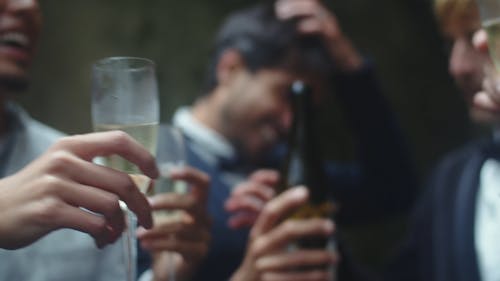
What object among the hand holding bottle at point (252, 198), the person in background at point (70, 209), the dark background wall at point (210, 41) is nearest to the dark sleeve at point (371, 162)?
the dark background wall at point (210, 41)

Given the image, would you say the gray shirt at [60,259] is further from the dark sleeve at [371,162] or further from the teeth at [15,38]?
the dark sleeve at [371,162]

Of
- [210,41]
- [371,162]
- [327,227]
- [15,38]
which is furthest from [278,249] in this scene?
[210,41]

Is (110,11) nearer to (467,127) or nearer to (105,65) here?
(467,127)

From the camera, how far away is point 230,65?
1.43 meters

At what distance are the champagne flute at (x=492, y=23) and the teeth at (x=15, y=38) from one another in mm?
531

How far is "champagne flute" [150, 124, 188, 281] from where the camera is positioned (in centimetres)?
75

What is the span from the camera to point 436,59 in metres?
1.77

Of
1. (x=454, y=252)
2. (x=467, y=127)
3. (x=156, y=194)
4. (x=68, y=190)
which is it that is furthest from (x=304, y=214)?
(x=467, y=127)

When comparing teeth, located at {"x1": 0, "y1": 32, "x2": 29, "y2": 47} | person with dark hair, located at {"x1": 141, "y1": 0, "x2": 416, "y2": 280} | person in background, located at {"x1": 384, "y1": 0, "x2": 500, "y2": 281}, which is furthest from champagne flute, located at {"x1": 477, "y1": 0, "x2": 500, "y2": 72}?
person with dark hair, located at {"x1": 141, "y1": 0, "x2": 416, "y2": 280}

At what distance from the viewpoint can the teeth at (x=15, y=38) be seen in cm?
79

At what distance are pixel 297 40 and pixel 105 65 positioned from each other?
83 cm

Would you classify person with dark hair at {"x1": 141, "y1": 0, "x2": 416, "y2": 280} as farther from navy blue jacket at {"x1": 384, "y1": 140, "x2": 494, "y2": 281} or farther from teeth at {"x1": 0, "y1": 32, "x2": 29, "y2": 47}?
teeth at {"x1": 0, "y1": 32, "x2": 29, "y2": 47}

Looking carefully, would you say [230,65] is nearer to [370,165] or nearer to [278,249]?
[370,165]

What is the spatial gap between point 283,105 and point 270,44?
0.14 metres
